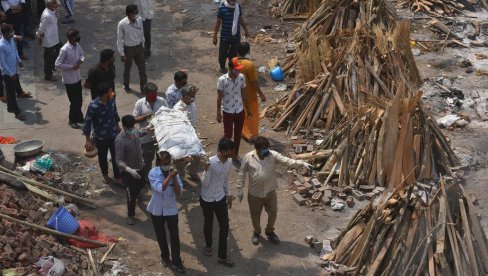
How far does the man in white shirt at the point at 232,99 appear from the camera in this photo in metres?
9.85

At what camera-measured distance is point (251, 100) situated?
10742 millimetres

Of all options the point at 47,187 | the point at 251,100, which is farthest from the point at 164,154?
the point at 251,100

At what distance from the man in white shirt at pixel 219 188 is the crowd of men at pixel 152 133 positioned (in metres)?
0.01

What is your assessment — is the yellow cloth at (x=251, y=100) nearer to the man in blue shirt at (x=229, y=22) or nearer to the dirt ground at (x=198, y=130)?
the dirt ground at (x=198, y=130)

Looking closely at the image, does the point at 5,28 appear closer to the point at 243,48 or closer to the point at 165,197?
the point at 243,48

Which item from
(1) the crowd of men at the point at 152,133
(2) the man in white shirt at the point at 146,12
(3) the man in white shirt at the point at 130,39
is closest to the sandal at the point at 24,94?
(1) the crowd of men at the point at 152,133

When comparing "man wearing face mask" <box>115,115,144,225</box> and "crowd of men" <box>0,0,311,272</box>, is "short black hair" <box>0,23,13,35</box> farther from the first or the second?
"man wearing face mask" <box>115,115,144,225</box>

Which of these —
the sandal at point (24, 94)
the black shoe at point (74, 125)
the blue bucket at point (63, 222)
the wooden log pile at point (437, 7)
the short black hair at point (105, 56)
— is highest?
the wooden log pile at point (437, 7)

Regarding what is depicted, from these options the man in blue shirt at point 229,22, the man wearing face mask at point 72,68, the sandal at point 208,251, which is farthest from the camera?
the man in blue shirt at point 229,22

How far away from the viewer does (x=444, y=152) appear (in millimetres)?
10094

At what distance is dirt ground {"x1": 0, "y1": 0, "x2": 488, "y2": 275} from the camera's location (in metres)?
8.39

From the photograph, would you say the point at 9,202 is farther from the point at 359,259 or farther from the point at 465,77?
the point at 465,77

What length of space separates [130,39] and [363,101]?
14.5 ft

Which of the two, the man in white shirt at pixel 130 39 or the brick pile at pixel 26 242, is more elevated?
the man in white shirt at pixel 130 39
